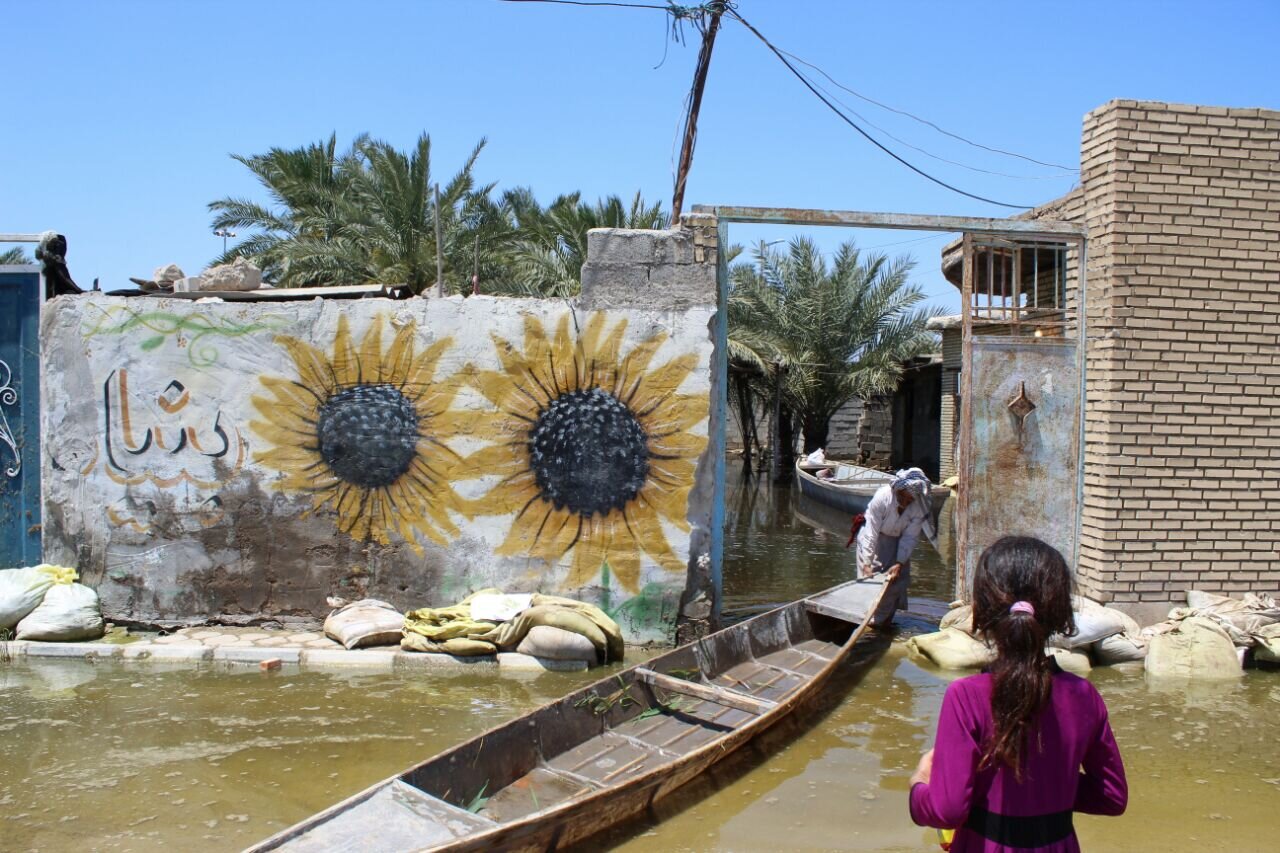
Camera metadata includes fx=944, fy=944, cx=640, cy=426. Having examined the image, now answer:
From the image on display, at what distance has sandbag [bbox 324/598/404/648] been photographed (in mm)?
6691

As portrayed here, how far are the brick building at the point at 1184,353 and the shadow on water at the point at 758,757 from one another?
7.09 ft

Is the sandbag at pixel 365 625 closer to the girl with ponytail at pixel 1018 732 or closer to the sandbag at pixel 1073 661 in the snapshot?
the sandbag at pixel 1073 661

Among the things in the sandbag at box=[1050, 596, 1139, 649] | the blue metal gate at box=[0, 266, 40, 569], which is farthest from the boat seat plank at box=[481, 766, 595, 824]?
the blue metal gate at box=[0, 266, 40, 569]

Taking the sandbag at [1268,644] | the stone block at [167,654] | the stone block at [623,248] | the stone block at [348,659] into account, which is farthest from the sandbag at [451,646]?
the sandbag at [1268,644]

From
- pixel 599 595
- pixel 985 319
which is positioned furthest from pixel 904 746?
pixel 985 319

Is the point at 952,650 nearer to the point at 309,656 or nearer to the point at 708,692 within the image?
the point at 708,692

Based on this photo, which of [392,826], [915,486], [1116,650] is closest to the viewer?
[392,826]

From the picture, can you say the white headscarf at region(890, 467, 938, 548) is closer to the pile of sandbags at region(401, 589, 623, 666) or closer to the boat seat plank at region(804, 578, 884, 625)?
the boat seat plank at region(804, 578, 884, 625)

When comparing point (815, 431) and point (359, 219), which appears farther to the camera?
point (815, 431)

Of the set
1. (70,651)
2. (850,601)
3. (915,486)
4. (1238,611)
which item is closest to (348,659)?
(70,651)

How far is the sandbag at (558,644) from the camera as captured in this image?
648 cm

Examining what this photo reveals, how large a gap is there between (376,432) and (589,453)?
1.62 m

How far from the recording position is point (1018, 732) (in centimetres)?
210

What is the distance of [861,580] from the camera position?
7.71 metres
